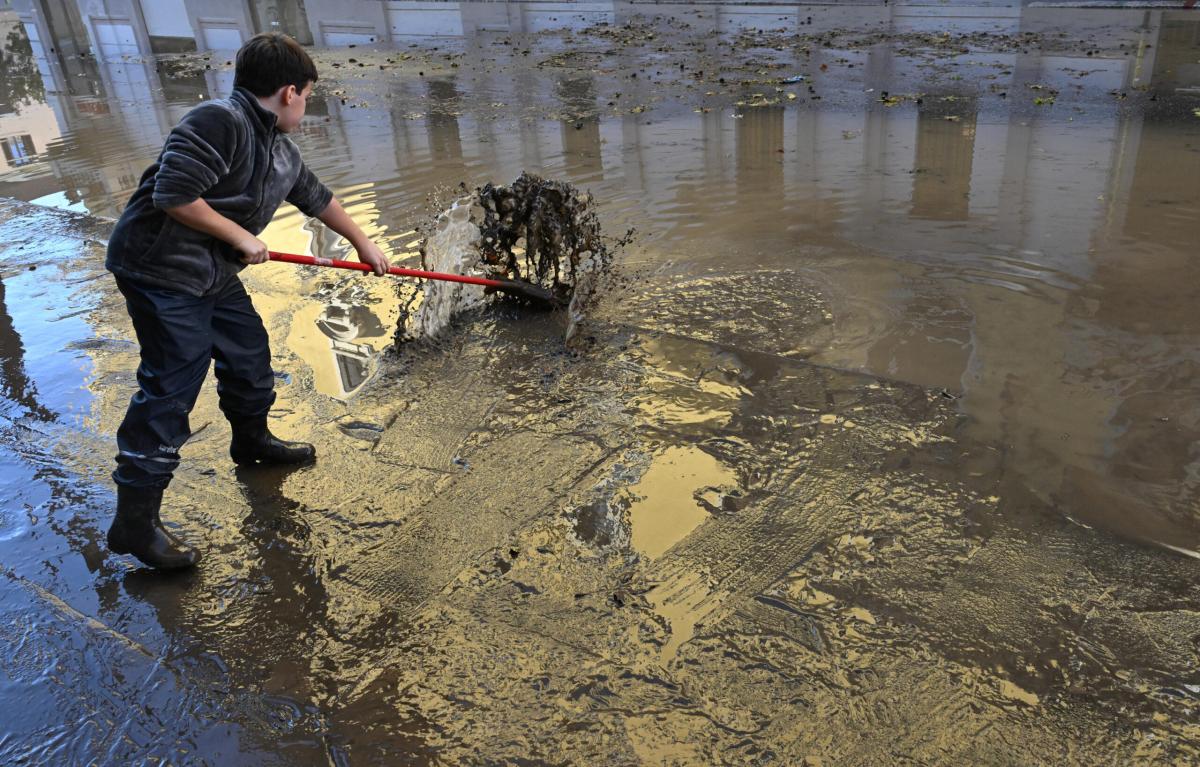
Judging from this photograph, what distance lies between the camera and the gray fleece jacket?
3193mm

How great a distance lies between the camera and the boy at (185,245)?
10.6 ft

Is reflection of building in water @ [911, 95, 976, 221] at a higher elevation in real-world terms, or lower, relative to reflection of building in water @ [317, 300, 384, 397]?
higher

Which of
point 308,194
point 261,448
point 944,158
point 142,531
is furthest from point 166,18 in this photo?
point 142,531

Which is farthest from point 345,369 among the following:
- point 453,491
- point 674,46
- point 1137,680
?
point 674,46

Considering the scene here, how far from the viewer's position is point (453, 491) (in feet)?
12.7

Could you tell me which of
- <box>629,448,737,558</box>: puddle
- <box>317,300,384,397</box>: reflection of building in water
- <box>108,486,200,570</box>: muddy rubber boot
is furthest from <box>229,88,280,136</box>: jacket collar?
<box>629,448,737,558</box>: puddle

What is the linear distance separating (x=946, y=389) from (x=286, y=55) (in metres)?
3.18

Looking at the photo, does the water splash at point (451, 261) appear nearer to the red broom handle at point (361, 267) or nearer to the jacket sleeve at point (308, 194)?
the red broom handle at point (361, 267)

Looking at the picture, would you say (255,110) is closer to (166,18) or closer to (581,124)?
(581,124)

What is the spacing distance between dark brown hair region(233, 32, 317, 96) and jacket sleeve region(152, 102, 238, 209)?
0.19m

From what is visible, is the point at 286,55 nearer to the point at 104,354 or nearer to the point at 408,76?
the point at 104,354

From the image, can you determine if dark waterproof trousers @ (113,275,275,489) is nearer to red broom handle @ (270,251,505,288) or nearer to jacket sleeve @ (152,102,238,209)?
red broom handle @ (270,251,505,288)

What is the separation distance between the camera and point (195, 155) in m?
3.20

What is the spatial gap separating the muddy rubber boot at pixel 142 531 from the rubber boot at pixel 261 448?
0.62 m
